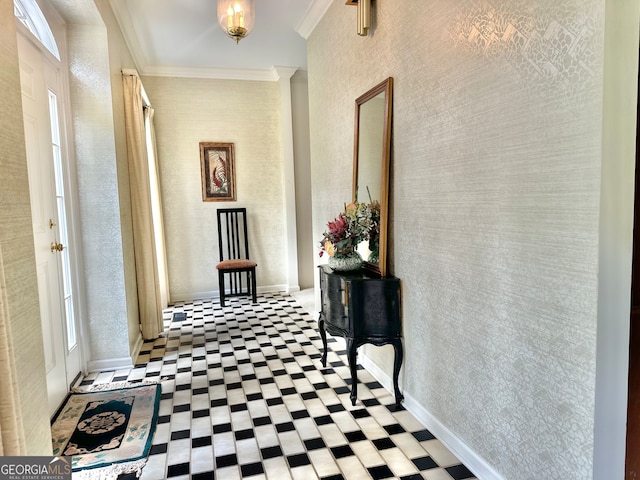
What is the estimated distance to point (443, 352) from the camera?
7.15ft

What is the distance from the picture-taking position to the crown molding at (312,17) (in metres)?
3.58

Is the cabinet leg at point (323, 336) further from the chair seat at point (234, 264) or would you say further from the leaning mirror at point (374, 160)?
the chair seat at point (234, 264)

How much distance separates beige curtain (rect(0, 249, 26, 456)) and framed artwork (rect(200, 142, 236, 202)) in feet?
Answer: 14.8

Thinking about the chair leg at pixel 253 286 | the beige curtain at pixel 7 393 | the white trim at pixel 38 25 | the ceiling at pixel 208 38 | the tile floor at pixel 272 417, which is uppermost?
the ceiling at pixel 208 38

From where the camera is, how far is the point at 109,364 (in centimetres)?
333

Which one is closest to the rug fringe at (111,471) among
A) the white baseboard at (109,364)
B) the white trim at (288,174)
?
the white baseboard at (109,364)

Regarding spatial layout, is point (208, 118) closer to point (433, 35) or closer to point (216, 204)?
point (216, 204)

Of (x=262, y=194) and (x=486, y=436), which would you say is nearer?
(x=486, y=436)

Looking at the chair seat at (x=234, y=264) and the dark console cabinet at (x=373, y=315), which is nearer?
the dark console cabinet at (x=373, y=315)

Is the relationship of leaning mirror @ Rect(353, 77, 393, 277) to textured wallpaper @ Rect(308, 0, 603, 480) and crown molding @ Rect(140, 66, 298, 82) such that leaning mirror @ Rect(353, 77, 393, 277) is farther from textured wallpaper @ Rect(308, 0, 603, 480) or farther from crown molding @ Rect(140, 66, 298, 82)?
crown molding @ Rect(140, 66, 298, 82)

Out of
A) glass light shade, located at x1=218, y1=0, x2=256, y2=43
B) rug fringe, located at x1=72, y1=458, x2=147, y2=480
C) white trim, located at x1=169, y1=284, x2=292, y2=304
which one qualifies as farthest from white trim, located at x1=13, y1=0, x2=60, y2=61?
white trim, located at x1=169, y1=284, x2=292, y2=304

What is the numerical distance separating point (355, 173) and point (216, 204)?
3.05 m

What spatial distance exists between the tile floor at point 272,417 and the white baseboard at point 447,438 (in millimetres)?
36

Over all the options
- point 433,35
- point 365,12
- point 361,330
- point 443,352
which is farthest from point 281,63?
point 443,352
